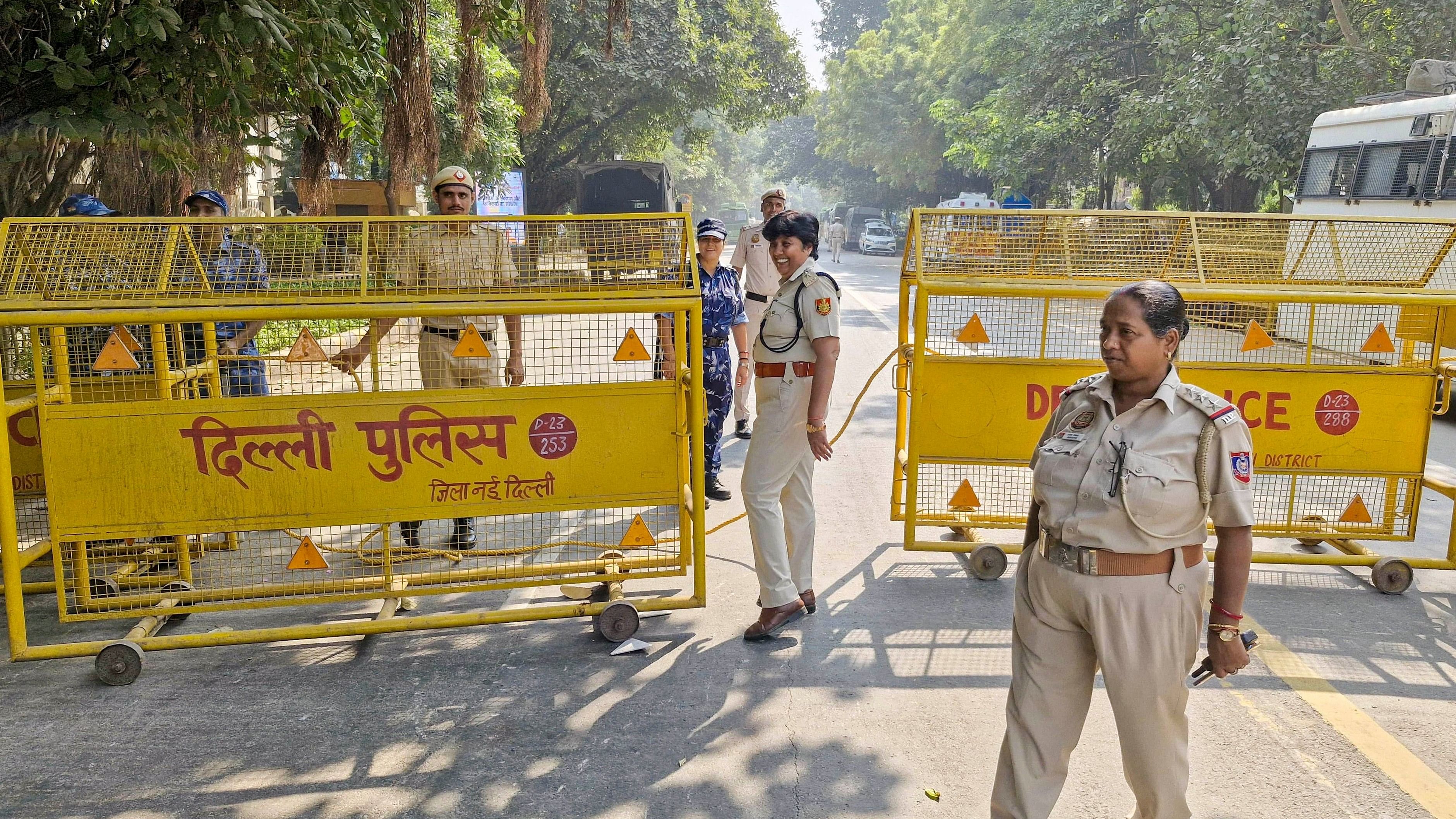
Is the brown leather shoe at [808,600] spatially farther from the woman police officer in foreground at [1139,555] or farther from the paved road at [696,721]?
the woman police officer in foreground at [1139,555]

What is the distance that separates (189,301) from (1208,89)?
20.2m

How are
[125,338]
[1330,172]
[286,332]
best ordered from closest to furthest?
[125,338]
[286,332]
[1330,172]

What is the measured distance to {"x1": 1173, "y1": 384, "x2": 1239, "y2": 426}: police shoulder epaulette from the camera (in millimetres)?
2590

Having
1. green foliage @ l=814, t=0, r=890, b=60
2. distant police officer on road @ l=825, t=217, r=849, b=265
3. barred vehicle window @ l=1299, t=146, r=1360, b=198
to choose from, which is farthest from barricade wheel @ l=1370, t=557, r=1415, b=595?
green foliage @ l=814, t=0, r=890, b=60

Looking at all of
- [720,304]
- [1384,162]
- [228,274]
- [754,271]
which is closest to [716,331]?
[720,304]

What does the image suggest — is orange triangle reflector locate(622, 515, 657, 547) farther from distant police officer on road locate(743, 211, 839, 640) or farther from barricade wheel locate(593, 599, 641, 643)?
distant police officer on road locate(743, 211, 839, 640)

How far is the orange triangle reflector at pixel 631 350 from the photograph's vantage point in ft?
14.9

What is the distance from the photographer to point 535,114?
845 centimetres

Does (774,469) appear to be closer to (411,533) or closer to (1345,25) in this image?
(411,533)

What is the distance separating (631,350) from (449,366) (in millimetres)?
1257

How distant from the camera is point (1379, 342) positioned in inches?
216

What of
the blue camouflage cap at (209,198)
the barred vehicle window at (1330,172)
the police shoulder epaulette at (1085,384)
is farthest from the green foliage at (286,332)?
the barred vehicle window at (1330,172)

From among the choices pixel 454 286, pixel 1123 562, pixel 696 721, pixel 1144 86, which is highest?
pixel 1144 86

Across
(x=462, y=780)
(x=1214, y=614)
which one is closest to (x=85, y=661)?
(x=462, y=780)
